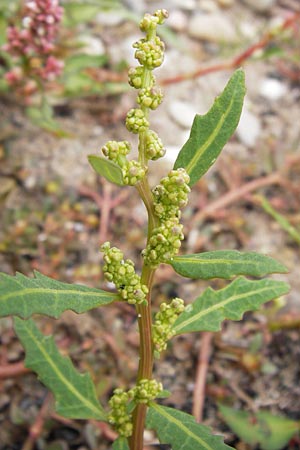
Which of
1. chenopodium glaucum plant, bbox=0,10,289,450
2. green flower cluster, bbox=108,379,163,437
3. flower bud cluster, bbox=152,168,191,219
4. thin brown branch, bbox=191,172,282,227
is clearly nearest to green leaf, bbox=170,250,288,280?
chenopodium glaucum plant, bbox=0,10,289,450

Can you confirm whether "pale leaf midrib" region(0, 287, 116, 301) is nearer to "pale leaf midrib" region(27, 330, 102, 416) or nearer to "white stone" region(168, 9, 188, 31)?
"pale leaf midrib" region(27, 330, 102, 416)

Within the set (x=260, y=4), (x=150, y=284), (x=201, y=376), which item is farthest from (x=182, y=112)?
(x=150, y=284)

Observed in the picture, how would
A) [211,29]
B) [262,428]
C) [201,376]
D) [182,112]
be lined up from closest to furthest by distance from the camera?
[262,428], [201,376], [182,112], [211,29]

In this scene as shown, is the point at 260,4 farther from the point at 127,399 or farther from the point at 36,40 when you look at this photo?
the point at 127,399

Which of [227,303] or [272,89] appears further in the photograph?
[272,89]

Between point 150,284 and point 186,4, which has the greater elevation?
point 186,4

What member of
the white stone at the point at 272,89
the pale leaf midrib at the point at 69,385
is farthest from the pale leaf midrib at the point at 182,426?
the white stone at the point at 272,89
